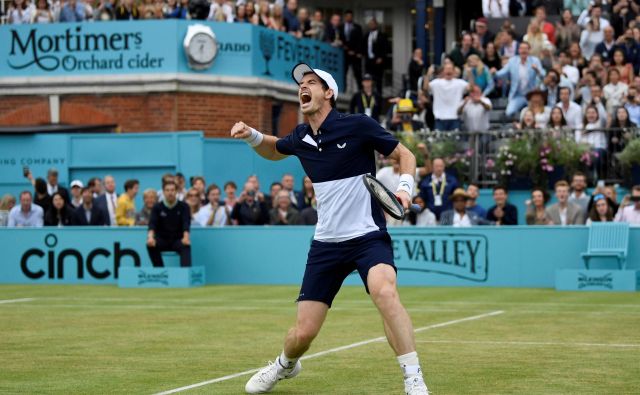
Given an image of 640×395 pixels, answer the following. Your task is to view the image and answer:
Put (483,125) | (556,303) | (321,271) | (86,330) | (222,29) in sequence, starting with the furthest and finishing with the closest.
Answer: (222,29) < (483,125) < (556,303) < (86,330) < (321,271)

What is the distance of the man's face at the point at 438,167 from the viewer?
22062 millimetres

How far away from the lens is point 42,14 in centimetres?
2952

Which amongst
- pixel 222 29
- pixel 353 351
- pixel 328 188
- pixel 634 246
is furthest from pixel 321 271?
pixel 222 29

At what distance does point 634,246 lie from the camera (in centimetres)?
1988

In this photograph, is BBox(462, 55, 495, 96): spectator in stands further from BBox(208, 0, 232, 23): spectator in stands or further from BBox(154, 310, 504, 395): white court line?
BBox(154, 310, 504, 395): white court line

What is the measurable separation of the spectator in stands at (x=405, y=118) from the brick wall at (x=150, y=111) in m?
4.61

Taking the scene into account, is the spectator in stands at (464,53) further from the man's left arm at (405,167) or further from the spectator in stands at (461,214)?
the man's left arm at (405,167)

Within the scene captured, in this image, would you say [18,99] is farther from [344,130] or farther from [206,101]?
[344,130]

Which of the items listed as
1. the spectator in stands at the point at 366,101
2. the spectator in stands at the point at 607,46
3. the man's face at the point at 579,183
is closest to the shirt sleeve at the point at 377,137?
the man's face at the point at 579,183

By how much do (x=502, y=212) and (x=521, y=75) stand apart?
4753mm

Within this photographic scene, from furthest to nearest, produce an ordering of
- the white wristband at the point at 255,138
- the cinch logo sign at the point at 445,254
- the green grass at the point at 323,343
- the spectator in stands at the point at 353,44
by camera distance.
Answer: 1. the spectator in stands at the point at 353,44
2. the cinch logo sign at the point at 445,254
3. the green grass at the point at 323,343
4. the white wristband at the point at 255,138

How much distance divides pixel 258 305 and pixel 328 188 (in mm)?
8561

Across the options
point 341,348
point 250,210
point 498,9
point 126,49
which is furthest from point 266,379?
point 498,9

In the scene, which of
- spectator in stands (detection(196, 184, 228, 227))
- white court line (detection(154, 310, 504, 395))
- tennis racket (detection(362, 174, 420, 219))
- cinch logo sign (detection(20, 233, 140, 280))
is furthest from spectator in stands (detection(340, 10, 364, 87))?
tennis racket (detection(362, 174, 420, 219))
